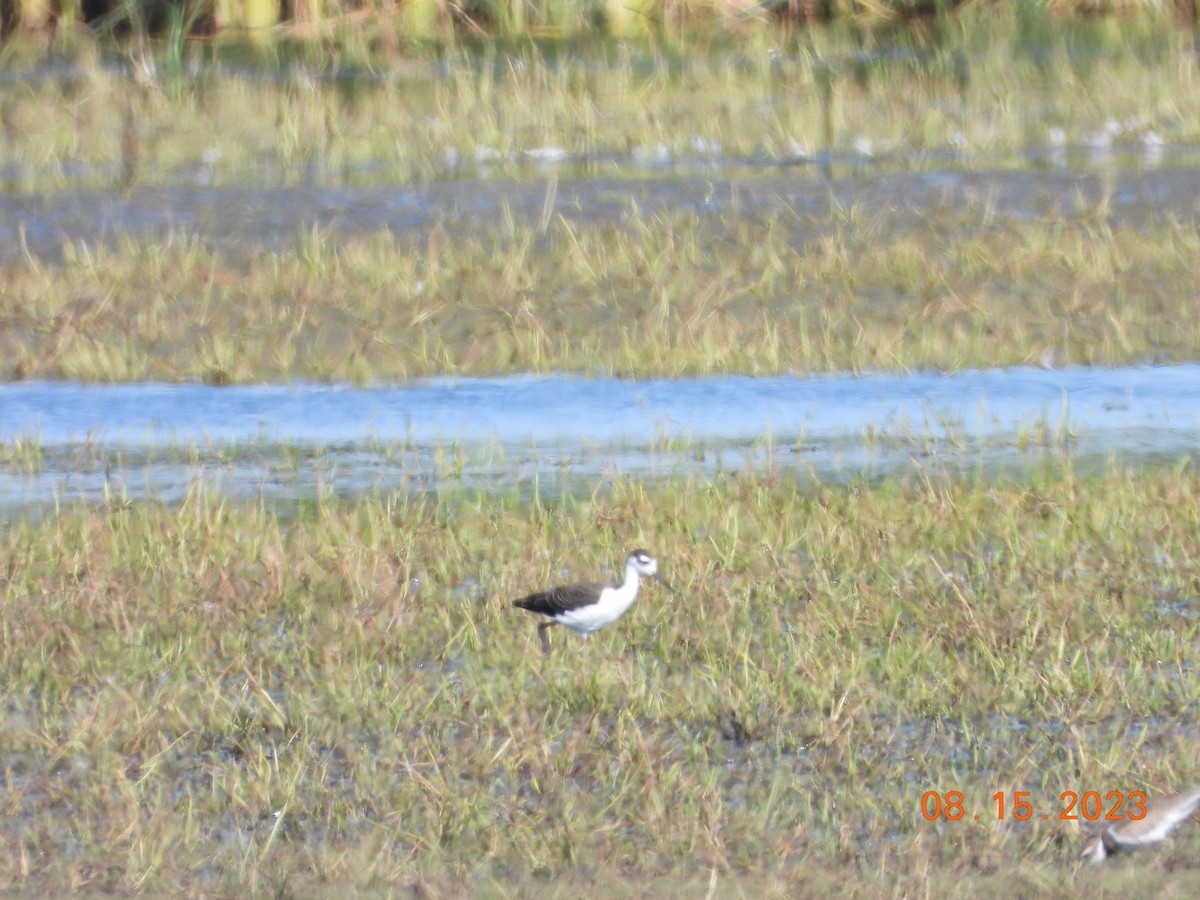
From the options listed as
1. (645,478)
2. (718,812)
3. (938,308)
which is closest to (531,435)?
(645,478)

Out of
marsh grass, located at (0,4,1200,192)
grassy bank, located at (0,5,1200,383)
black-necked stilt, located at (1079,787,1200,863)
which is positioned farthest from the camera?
marsh grass, located at (0,4,1200,192)

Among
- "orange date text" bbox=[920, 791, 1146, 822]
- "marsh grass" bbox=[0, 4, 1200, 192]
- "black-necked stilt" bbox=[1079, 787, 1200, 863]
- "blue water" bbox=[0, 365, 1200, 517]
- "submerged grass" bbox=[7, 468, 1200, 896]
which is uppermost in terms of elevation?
"marsh grass" bbox=[0, 4, 1200, 192]

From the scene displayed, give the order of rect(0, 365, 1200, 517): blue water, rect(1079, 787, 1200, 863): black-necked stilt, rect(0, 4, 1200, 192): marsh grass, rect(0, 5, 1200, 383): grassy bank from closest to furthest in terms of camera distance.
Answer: rect(1079, 787, 1200, 863): black-necked stilt → rect(0, 365, 1200, 517): blue water → rect(0, 5, 1200, 383): grassy bank → rect(0, 4, 1200, 192): marsh grass

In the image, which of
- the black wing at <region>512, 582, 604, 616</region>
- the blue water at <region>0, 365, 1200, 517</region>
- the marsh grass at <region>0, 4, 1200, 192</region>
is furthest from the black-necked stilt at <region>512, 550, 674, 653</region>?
the marsh grass at <region>0, 4, 1200, 192</region>

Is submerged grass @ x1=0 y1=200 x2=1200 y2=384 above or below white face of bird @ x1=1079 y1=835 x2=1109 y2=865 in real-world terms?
below

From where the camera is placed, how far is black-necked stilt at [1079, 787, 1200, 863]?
461 centimetres

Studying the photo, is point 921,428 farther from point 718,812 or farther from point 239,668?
point 718,812

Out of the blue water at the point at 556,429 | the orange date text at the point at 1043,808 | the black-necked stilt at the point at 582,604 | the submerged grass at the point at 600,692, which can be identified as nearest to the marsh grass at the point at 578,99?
the blue water at the point at 556,429

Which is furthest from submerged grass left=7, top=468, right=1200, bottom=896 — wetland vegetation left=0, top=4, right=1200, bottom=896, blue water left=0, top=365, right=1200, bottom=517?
blue water left=0, top=365, right=1200, bottom=517

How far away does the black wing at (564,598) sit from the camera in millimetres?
6027

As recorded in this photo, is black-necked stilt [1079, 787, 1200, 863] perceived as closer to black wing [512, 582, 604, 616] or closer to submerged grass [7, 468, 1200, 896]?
submerged grass [7, 468, 1200, 896]

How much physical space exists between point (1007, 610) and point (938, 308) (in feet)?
14.8

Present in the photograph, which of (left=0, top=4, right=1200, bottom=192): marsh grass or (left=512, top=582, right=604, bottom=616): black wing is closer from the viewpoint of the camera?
(left=512, top=582, right=604, bottom=616): black wing

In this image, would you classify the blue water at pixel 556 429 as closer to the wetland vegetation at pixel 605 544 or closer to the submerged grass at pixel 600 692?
the wetland vegetation at pixel 605 544
